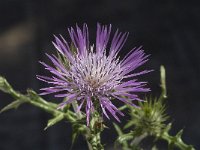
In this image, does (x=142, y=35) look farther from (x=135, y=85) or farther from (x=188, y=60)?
(x=135, y=85)

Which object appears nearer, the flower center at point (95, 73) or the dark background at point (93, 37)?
the flower center at point (95, 73)

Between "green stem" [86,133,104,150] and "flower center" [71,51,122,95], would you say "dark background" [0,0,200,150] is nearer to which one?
"flower center" [71,51,122,95]

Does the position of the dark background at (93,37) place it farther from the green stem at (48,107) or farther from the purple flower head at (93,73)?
the purple flower head at (93,73)

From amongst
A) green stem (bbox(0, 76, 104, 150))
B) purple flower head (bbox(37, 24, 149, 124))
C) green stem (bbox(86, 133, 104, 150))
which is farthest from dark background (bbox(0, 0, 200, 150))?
green stem (bbox(86, 133, 104, 150))

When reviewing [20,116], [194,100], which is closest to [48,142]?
[20,116]

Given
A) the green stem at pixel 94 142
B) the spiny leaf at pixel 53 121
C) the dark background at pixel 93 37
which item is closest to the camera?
the green stem at pixel 94 142

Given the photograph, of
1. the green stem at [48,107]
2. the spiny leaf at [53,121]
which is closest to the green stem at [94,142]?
the green stem at [48,107]
